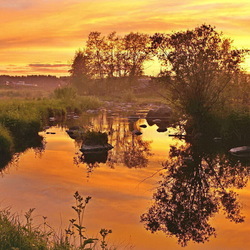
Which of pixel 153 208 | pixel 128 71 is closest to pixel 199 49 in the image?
pixel 153 208

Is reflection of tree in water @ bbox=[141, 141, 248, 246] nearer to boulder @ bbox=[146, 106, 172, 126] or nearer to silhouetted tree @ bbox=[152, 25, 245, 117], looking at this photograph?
silhouetted tree @ bbox=[152, 25, 245, 117]

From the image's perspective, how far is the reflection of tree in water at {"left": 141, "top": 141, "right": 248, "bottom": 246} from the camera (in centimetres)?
839

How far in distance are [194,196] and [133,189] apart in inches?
67.8

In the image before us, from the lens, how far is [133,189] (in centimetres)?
1113

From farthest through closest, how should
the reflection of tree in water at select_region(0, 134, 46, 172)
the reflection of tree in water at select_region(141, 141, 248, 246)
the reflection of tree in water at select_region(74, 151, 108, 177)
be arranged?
the reflection of tree in water at select_region(0, 134, 46, 172) < the reflection of tree in water at select_region(74, 151, 108, 177) < the reflection of tree in water at select_region(141, 141, 248, 246)

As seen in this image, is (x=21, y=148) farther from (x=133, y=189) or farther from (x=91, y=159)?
(x=133, y=189)

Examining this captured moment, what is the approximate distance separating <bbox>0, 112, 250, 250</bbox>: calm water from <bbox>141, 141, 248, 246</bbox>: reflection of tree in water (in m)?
0.02

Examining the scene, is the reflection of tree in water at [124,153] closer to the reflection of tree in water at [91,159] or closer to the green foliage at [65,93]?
the reflection of tree in water at [91,159]

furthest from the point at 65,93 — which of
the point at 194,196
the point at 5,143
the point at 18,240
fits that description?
the point at 18,240

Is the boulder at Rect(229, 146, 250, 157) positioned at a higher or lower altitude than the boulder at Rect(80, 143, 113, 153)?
lower

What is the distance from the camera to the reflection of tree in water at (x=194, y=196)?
330 inches

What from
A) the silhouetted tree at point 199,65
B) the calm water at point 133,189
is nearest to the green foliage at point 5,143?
the calm water at point 133,189

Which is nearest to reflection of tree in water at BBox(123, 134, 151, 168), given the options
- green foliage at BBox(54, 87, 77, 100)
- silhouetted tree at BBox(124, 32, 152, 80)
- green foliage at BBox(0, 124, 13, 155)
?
green foliage at BBox(0, 124, 13, 155)

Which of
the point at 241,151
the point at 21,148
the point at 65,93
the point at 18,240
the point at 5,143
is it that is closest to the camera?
the point at 18,240
